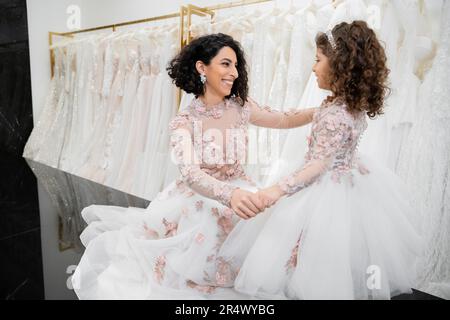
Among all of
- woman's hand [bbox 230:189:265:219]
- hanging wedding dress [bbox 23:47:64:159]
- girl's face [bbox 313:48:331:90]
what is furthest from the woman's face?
hanging wedding dress [bbox 23:47:64:159]

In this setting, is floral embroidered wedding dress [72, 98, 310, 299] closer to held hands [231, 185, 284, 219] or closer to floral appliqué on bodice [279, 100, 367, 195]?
held hands [231, 185, 284, 219]

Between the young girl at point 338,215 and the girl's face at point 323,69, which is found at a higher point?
the girl's face at point 323,69

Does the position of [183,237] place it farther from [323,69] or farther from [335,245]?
[323,69]

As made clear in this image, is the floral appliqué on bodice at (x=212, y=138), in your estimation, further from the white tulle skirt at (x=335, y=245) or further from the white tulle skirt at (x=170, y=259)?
the white tulle skirt at (x=335, y=245)

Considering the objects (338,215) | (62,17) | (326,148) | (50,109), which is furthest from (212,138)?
(62,17)

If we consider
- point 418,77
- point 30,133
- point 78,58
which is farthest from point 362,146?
point 30,133

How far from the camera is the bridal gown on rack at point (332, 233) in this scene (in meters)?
1.13

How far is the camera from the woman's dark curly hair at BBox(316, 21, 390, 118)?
116cm

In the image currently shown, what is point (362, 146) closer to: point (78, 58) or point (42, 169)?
point (78, 58)

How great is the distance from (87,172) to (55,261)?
5.47 ft

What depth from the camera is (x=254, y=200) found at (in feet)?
3.76

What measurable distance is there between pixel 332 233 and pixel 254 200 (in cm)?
27

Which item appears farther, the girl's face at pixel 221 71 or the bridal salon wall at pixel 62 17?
the bridal salon wall at pixel 62 17

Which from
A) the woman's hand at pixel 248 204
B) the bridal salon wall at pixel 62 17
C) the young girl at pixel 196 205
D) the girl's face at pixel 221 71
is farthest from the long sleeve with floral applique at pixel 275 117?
the bridal salon wall at pixel 62 17
